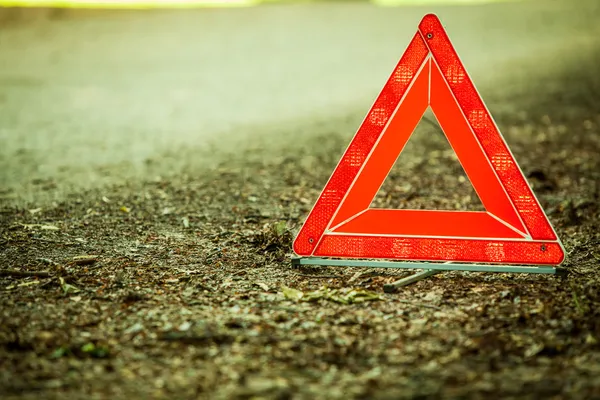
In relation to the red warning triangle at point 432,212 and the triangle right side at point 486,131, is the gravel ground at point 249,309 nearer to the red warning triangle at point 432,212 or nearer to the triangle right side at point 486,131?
the red warning triangle at point 432,212

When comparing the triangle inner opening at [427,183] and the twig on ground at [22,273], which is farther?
the triangle inner opening at [427,183]

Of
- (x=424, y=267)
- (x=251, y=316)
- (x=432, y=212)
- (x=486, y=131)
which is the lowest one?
(x=251, y=316)

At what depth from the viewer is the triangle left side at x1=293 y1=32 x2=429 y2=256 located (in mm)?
4348

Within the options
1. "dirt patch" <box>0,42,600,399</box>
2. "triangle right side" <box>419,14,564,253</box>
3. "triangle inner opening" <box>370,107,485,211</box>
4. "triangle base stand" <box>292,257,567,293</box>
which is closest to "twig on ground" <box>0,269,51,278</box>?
"dirt patch" <box>0,42,600,399</box>

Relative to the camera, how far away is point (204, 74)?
14883 millimetres

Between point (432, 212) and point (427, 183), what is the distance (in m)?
2.96

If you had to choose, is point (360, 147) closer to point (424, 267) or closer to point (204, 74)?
point (424, 267)

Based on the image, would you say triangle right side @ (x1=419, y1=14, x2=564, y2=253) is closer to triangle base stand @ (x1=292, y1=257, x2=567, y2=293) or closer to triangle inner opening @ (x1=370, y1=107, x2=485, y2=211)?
triangle base stand @ (x1=292, y1=257, x2=567, y2=293)

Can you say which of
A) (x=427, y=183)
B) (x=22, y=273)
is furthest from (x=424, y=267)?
(x=427, y=183)

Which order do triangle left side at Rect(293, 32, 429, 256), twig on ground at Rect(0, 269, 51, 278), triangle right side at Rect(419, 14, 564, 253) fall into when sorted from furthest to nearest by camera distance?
twig on ground at Rect(0, 269, 51, 278) < triangle left side at Rect(293, 32, 429, 256) < triangle right side at Rect(419, 14, 564, 253)

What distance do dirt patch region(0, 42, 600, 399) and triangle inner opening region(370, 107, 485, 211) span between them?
2.80ft

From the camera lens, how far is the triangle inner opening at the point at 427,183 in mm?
6617

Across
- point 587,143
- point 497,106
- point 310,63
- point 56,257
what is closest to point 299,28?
point 310,63

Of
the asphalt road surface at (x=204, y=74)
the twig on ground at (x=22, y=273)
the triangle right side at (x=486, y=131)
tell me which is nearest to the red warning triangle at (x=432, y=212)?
the triangle right side at (x=486, y=131)
